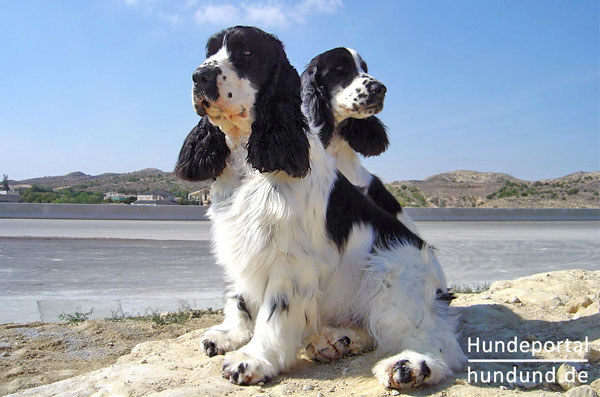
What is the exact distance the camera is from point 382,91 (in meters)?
4.86

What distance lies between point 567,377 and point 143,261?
9691 millimetres

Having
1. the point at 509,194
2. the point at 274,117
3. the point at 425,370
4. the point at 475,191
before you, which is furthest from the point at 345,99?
the point at 475,191

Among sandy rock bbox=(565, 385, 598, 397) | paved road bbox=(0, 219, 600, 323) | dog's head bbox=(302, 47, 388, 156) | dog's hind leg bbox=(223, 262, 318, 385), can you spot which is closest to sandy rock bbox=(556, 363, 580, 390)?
sandy rock bbox=(565, 385, 598, 397)

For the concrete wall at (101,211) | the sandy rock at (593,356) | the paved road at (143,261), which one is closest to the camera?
the sandy rock at (593,356)

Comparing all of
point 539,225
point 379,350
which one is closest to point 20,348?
point 379,350

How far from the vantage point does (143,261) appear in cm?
1171

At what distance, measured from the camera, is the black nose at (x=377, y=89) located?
4.85m

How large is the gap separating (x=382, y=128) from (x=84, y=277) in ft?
21.1

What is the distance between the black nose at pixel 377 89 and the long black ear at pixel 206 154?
1582mm

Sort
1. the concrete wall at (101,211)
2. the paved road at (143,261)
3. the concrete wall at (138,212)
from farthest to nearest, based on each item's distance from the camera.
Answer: the concrete wall at (138,212)
the concrete wall at (101,211)
the paved road at (143,261)

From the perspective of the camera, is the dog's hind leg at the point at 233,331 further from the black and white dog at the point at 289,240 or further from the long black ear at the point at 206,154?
the long black ear at the point at 206,154

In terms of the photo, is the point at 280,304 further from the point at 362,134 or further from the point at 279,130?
the point at 362,134

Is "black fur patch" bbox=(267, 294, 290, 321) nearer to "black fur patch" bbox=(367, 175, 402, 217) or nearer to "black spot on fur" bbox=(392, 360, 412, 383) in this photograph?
"black spot on fur" bbox=(392, 360, 412, 383)

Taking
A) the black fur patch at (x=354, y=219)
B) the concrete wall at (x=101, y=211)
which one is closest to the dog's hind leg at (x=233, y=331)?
the black fur patch at (x=354, y=219)
